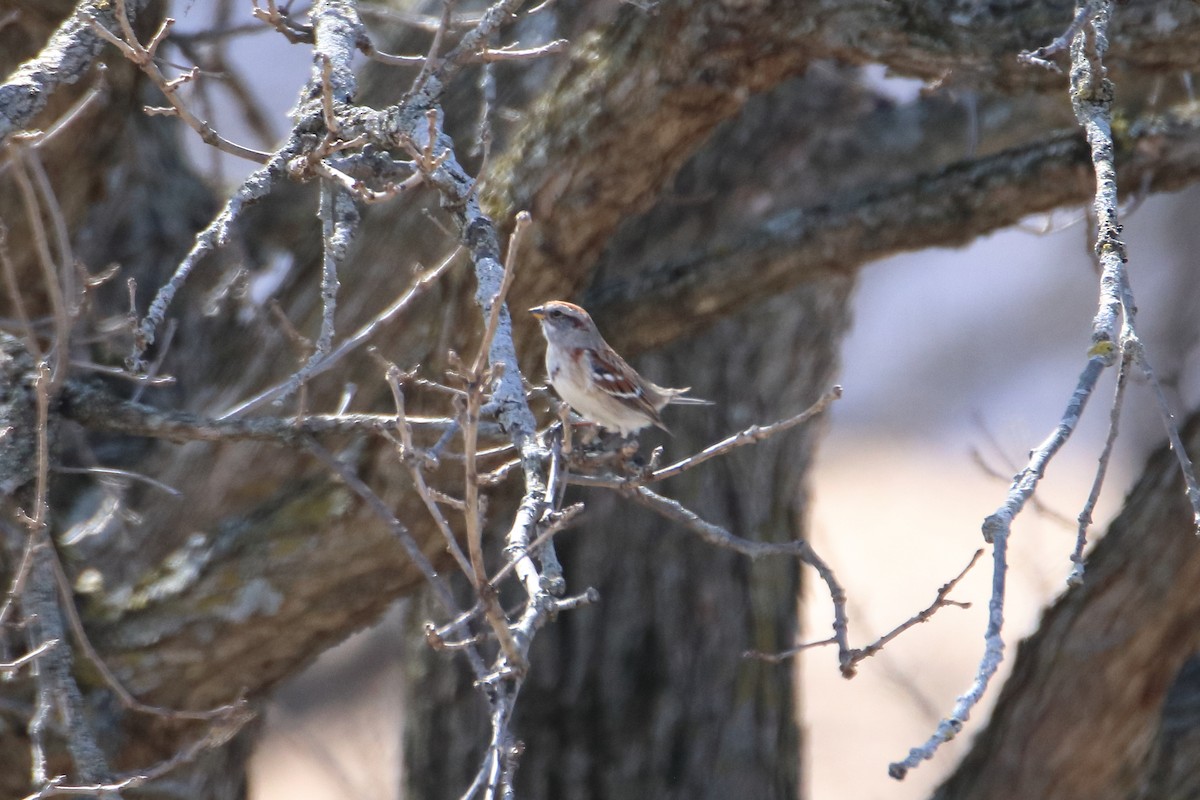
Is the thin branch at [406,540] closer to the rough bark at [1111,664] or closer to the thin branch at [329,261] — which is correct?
the thin branch at [329,261]

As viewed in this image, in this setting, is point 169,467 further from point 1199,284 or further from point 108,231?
point 1199,284

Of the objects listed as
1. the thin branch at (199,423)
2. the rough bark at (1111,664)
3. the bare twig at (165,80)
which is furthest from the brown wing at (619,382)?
the bare twig at (165,80)

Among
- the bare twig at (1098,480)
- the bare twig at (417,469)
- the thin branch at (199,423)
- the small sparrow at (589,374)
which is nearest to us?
the bare twig at (417,469)

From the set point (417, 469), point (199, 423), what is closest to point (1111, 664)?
point (199, 423)

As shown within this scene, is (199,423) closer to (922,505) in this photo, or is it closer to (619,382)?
(619,382)

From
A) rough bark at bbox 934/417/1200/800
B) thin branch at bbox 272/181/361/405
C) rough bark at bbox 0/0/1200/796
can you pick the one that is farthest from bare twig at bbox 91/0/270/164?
rough bark at bbox 934/417/1200/800

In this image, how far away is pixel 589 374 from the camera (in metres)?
4.62

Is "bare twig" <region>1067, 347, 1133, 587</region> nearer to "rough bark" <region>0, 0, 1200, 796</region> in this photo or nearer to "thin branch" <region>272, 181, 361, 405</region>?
"thin branch" <region>272, 181, 361, 405</region>

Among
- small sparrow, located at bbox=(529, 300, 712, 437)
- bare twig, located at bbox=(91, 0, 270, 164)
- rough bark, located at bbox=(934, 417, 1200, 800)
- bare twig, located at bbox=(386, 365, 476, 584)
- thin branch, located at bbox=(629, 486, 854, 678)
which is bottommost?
bare twig, located at bbox=(386, 365, 476, 584)

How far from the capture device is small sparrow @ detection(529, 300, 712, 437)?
446 cm

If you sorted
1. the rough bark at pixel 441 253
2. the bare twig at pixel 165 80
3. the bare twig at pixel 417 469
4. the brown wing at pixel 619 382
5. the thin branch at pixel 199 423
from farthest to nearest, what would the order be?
the brown wing at pixel 619 382, the rough bark at pixel 441 253, the thin branch at pixel 199 423, the bare twig at pixel 165 80, the bare twig at pixel 417 469

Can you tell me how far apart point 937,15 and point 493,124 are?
1.62 m

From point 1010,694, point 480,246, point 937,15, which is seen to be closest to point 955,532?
point 1010,694

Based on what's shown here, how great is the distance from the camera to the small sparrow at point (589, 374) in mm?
4461
